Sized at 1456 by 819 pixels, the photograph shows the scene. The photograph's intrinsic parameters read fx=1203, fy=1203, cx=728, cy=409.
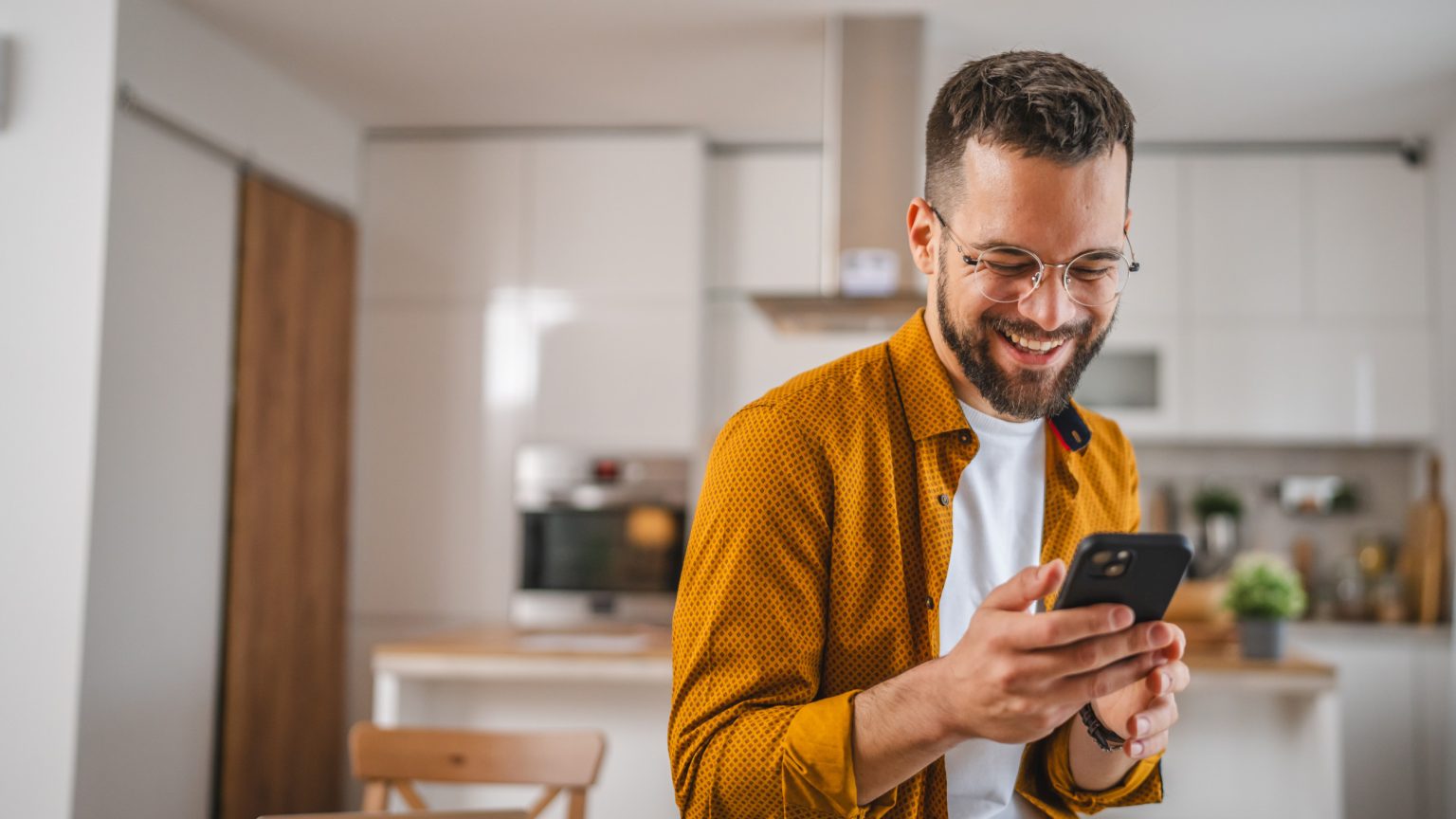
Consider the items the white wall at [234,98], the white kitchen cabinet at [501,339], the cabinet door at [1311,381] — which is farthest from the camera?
the white kitchen cabinet at [501,339]

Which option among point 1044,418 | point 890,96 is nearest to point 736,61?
point 890,96

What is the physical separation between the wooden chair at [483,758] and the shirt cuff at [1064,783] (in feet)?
3.14

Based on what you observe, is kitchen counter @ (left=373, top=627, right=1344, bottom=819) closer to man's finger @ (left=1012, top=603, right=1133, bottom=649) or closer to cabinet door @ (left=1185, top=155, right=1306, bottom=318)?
cabinet door @ (left=1185, top=155, right=1306, bottom=318)

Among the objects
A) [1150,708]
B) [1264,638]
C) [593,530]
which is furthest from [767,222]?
[1150,708]

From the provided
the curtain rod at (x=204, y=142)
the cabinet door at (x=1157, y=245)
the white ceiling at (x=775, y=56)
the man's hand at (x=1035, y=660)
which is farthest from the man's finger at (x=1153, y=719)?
the cabinet door at (x=1157, y=245)

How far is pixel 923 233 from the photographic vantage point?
46.1 inches

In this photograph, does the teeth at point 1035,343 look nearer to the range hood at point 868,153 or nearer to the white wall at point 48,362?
the range hood at point 868,153

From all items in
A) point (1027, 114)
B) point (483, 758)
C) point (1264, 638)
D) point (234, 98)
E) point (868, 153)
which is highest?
point (234, 98)

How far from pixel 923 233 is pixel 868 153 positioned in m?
2.25

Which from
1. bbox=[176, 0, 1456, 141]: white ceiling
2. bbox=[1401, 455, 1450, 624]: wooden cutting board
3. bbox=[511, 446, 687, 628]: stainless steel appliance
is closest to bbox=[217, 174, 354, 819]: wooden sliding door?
bbox=[176, 0, 1456, 141]: white ceiling

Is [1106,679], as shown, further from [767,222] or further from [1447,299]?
[1447,299]

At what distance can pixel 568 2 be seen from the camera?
3.36 m

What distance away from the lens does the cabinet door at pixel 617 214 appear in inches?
179

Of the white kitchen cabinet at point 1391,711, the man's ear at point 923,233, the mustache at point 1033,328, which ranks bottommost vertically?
the white kitchen cabinet at point 1391,711
